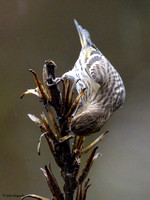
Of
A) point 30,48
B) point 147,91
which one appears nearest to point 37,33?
point 30,48

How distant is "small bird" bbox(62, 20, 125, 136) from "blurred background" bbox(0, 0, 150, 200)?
1.24ft

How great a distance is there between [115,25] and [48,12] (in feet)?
1.62

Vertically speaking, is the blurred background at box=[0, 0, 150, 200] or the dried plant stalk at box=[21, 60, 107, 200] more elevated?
the blurred background at box=[0, 0, 150, 200]

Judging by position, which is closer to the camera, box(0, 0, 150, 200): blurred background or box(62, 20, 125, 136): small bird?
box(62, 20, 125, 136): small bird

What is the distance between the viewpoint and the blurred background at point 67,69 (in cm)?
180

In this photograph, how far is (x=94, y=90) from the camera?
47.3 inches

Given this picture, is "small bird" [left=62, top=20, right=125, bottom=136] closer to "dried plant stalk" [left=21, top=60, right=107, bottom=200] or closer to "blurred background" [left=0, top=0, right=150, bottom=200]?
"dried plant stalk" [left=21, top=60, right=107, bottom=200]

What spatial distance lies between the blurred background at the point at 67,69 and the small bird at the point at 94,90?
1.24 feet

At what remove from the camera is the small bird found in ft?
2.94

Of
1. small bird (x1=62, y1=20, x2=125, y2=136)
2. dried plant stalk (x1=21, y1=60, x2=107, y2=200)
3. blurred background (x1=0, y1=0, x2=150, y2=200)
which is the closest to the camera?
dried plant stalk (x1=21, y1=60, x2=107, y2=200)

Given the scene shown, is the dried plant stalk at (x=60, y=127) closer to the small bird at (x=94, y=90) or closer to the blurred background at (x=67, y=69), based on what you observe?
the small bird at (x=94, y=90)

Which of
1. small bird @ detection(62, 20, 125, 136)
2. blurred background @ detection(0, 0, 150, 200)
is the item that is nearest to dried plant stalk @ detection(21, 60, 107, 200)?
small bird @ detection(62, 20, 125, 136)

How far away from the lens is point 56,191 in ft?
2.26

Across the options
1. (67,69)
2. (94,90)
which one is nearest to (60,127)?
(94,90)
